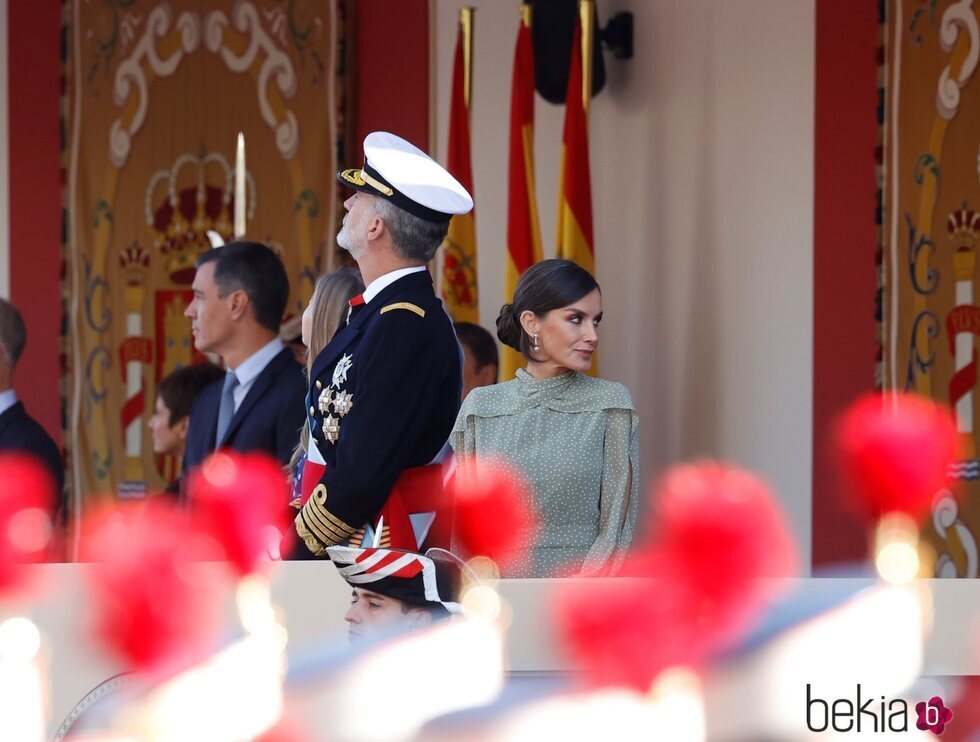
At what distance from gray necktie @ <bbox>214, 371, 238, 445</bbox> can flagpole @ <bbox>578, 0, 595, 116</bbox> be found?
4.70 ft

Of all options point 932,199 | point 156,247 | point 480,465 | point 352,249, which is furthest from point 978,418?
point 156,247

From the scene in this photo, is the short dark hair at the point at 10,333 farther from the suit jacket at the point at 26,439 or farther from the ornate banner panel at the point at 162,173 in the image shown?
the ornate banner panel at the point at 162,173

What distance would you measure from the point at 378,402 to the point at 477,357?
1.66 meters

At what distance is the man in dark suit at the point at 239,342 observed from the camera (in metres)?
2.92

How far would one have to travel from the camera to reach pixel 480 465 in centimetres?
254

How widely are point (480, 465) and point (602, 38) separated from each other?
→ 214 cm

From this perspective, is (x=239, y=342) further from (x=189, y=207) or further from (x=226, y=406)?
(x=189, y=207)

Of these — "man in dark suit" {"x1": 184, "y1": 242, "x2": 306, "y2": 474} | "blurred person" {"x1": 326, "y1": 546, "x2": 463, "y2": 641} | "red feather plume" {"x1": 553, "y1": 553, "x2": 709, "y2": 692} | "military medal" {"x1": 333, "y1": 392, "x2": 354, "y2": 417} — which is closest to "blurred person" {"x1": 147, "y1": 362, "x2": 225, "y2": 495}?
"man in dark suit" {"x1": 184, "y1": 242, "x2": 306, "y2": 474}

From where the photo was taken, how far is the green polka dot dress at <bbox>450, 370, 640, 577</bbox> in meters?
2.55

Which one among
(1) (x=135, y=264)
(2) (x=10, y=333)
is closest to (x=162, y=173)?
(1) (x=135, y=264)

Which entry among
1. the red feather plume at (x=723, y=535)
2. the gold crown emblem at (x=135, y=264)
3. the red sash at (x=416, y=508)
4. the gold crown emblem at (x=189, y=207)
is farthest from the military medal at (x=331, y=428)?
the gold crown emblem at (x=135, y=264)

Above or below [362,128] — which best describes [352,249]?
below

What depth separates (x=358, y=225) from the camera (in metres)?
2.05

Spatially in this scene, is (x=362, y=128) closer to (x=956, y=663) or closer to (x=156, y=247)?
(x=156, y=247)
